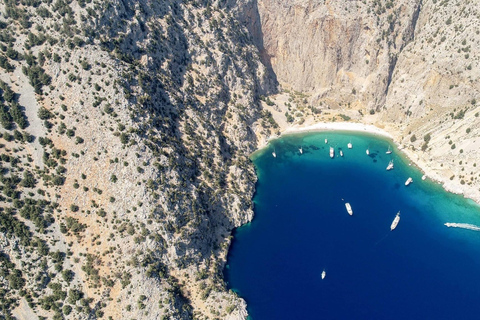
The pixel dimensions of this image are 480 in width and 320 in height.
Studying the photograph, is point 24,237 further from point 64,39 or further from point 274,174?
point 274,174

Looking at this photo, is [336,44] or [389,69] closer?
[389,69]

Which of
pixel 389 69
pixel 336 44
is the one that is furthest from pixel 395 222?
pixel 336 44

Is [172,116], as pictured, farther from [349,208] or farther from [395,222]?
[395,222]

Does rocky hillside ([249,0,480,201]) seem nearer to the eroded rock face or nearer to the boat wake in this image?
the eroded rock face

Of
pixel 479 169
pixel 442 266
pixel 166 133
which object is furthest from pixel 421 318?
pixel 166 133

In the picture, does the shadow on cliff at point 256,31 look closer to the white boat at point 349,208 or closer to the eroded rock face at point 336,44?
the eroded rock face at point 336,44

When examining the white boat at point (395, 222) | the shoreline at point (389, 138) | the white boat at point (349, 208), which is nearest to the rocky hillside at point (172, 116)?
the shoreline at point (389, 138)
